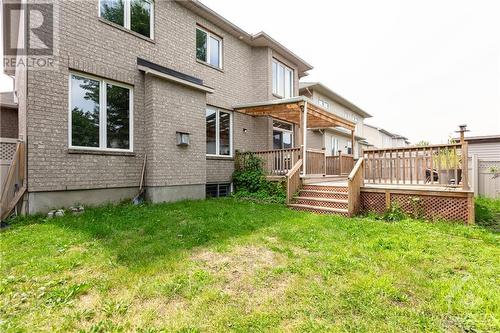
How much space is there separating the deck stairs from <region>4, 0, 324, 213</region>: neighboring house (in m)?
3.41

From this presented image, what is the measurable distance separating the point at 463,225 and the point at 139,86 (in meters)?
9.46

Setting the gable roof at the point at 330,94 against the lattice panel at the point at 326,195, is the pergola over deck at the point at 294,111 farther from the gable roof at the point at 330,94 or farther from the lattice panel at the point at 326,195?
the gable roof at the point at 330,94

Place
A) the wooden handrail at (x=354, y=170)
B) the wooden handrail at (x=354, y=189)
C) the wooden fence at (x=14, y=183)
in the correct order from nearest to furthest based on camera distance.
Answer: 1. the wooden fence at (x=14, y=183)
2. the wooden handrail at (x=354, y=189)
3. the wooden handrail at (x=354, y=170)

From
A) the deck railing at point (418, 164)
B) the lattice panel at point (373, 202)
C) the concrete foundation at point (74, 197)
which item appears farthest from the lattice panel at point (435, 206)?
the concrete foundation at point (74, 197)

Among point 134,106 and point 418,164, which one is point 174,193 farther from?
point 418,164

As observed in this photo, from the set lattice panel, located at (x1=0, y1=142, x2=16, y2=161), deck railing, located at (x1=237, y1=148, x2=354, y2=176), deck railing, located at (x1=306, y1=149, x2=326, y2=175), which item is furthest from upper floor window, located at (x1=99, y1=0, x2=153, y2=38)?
deck railing, located at (x1=306, y1=149, x2=326, y2=175)

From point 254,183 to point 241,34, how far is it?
660 centimetres

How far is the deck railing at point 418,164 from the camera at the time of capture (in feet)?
21.8

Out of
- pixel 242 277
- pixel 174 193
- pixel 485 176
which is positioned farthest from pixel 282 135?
pixel 242 277

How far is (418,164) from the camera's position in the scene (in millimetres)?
7195

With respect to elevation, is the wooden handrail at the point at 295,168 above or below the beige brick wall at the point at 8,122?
below

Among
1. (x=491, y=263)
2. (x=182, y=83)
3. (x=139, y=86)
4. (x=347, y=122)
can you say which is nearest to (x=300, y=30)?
(x=347, y=122)

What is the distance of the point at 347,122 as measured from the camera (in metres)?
12.7

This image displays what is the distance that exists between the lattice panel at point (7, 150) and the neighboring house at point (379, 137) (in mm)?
32343
